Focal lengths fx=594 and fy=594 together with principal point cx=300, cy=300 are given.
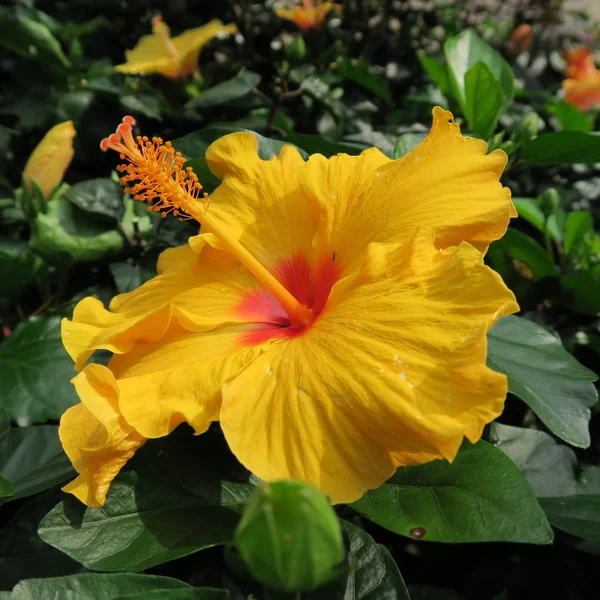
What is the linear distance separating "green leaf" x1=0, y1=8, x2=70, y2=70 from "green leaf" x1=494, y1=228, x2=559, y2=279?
5.04ft

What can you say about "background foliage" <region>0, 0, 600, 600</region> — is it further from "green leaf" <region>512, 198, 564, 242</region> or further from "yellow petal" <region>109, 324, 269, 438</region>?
"yellow petal" <region>109, 324, 269, 438</region>

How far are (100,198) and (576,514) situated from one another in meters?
1.30

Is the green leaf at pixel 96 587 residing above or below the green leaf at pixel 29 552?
above

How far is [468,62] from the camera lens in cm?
162

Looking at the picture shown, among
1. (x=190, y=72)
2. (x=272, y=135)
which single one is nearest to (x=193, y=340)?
(x=272, y=135)

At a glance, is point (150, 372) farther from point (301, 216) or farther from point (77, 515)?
point (301, 216)

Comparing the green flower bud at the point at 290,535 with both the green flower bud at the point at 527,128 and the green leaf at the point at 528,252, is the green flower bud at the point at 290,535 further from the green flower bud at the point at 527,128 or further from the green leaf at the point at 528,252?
the green flower bud at the point at 527,128

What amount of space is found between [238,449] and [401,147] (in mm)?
798

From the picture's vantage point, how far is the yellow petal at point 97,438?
2.74 feet

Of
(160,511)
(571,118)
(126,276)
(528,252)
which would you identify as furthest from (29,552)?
(571,118)

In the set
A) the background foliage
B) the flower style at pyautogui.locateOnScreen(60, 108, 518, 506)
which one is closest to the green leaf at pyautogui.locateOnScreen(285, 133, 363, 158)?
the background foliage

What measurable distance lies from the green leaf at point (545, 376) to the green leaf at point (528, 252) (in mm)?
337

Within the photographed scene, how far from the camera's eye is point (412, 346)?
0.78 m

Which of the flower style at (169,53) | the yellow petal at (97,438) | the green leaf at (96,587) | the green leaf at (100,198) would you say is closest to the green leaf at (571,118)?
the flower style at (169,53)
